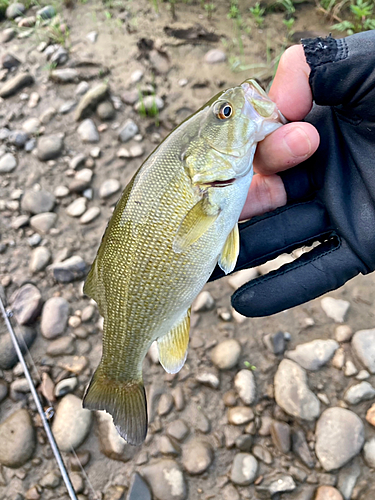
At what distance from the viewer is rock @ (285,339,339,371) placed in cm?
270

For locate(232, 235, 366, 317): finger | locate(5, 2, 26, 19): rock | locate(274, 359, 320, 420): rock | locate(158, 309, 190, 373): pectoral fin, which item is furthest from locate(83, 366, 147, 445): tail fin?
locate(5, 2, 26, 19): rock

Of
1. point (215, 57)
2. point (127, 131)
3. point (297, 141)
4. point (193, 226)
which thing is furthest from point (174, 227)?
point (215, 57)

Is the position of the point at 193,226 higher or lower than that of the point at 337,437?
higher

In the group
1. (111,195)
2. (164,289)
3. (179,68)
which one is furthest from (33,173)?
(164,289)

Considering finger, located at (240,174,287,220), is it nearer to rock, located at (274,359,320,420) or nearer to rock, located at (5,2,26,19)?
rock, located at (274,359,320,420)

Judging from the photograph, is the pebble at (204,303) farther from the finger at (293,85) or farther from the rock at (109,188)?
the finger at (293,85)

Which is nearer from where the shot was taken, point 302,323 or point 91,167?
point 302,323

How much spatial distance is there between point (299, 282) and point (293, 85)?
1086 mm

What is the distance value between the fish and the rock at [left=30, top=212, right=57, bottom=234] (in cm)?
175

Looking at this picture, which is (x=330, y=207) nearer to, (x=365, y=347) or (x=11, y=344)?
(x=365, y=347)

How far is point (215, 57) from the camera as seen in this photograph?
4.40m

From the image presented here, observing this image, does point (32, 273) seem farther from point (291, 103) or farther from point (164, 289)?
point (291, 103)

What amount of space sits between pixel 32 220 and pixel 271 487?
2.96 meters

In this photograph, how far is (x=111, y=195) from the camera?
3705 mm
